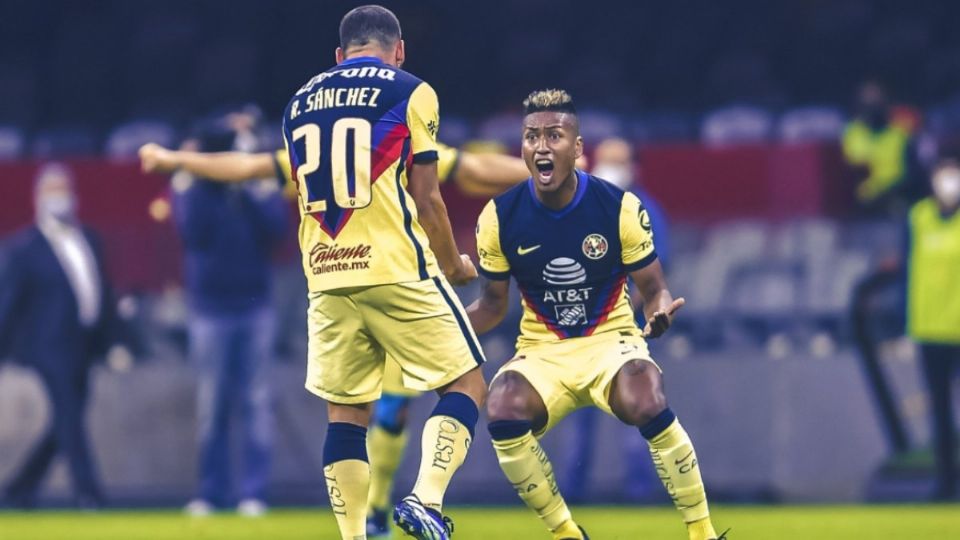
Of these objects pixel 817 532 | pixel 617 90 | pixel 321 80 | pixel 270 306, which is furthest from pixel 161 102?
pixel 321 80

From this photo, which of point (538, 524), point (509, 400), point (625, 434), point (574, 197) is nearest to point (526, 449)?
point (509, 400)

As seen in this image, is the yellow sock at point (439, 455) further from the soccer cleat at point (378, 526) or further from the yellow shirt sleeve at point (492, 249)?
the soccer cleat at point (378, 526)

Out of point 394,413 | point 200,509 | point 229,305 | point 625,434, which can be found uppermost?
point 229,305

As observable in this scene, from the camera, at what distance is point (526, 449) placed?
8.00 meters

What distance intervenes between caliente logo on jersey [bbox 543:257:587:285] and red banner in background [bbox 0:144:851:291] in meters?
→ 5.27

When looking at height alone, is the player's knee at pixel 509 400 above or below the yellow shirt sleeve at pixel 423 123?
below

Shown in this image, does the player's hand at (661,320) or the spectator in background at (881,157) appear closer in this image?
the player's hand at (661,320)

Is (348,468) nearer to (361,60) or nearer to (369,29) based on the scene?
(361,60)

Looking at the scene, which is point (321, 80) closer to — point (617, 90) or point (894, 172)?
point (894, 172)

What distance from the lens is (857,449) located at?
13703mm

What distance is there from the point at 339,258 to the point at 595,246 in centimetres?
143

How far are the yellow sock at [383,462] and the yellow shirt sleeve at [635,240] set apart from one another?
8.25 ft

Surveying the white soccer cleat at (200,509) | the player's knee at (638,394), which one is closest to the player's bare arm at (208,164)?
the player's knee at (638,394)

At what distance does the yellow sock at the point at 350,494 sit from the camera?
7.30 metres
